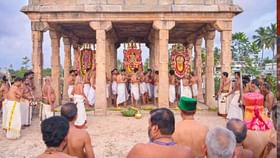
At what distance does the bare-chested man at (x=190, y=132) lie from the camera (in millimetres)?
4016

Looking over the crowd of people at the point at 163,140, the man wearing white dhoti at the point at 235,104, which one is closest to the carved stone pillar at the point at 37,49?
the man wearing white dhoti at the point at 235,104

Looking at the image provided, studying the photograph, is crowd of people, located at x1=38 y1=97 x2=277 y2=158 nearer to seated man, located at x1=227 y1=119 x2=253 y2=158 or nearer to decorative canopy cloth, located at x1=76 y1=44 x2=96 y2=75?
seated man, located at x1=227 y1=119 x2=253 y2=158

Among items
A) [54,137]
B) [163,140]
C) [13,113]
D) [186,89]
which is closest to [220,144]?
[163,140]

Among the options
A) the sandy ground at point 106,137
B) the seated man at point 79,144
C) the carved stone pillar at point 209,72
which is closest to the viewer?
the seated man at point 79,144

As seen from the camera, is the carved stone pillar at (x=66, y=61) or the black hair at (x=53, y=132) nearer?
the black hair at (x=53, y=132)

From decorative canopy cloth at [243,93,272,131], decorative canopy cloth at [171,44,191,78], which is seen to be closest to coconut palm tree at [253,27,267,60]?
decorative canopy cloth at [171,44,191,78]

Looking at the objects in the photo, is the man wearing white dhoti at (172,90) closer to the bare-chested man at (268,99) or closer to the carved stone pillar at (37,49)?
the carved stone pillar at (37,49)

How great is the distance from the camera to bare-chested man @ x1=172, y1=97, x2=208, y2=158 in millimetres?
4016

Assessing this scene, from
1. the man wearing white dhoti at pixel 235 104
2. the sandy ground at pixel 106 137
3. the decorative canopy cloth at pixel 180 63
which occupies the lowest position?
the sandy ground at pixel 106 137

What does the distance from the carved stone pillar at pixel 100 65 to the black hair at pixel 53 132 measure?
10276 mm

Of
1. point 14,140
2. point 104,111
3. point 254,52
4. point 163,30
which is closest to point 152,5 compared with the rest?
point 163,30

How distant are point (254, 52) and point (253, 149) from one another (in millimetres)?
28726

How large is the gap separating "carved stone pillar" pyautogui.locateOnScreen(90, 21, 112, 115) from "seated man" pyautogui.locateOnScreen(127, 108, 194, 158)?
10164mm

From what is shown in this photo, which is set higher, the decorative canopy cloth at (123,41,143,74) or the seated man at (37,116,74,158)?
the decorative canopy cloth at (123,41,143,74)
